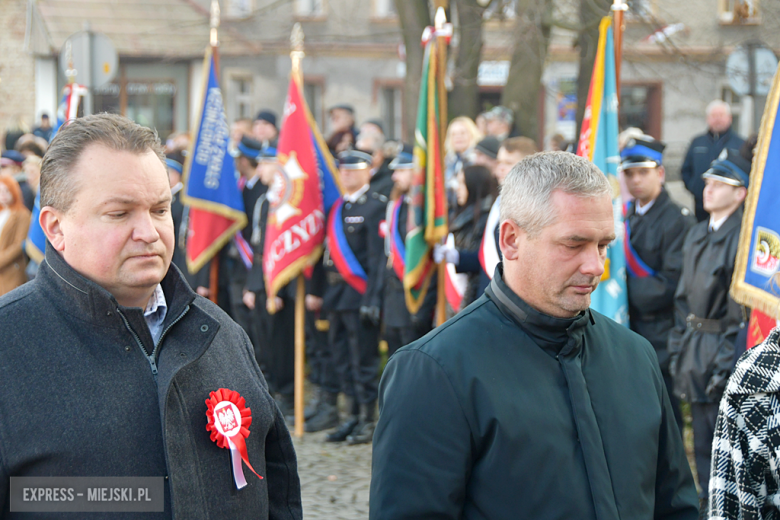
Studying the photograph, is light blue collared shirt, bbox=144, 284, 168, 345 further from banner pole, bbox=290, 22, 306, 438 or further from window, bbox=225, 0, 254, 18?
window, bbox=225, 0, 254, 18

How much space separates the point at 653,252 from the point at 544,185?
13.2 feet

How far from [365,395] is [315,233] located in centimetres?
148

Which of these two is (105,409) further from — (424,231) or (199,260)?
(199,260)

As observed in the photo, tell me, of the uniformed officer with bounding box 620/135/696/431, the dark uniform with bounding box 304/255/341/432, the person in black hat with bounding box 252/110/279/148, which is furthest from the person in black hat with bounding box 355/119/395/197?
the uniformed officer with bounding box 620/135/696/431

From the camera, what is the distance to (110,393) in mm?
2156

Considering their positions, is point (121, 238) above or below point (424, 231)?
above

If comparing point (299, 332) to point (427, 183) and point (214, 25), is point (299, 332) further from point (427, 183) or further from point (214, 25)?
point (214, 25)

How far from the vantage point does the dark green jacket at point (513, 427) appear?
90.4 inches

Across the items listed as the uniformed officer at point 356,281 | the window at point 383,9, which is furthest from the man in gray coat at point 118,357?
the window at point 383,9

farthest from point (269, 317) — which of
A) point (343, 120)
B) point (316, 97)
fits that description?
point (316, 97)

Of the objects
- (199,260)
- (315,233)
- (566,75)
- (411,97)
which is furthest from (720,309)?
(566,75)

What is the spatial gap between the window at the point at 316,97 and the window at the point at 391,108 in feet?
5.69

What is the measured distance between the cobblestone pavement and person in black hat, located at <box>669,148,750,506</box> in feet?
6.97

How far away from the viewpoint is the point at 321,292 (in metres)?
8.36
